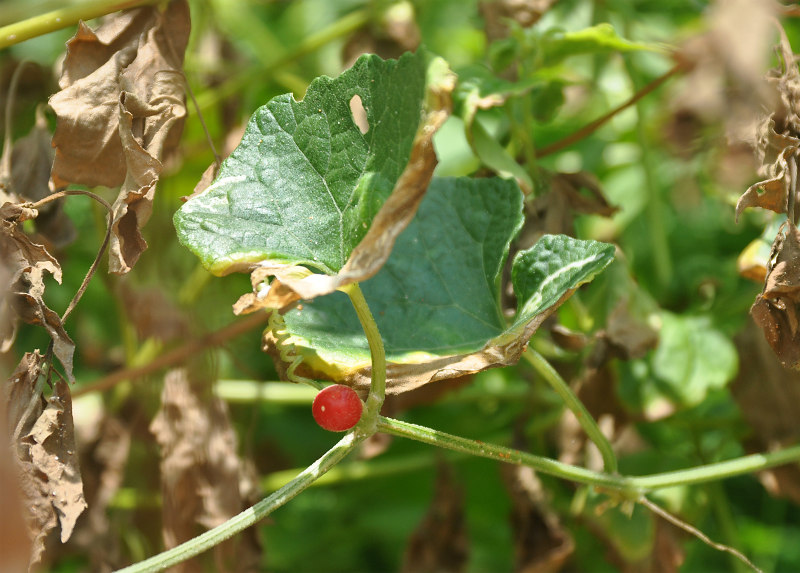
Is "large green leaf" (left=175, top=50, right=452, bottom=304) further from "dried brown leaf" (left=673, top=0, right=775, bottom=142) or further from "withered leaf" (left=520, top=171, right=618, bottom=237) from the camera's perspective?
"withered leaf" (left=520, top=171, right=618, bottom=237)

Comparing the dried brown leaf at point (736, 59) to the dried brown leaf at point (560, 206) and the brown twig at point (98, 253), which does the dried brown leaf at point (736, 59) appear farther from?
the brown twig at point (98, 253)

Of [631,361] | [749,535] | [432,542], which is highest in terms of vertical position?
[631,361]

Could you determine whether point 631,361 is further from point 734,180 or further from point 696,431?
point 734,180

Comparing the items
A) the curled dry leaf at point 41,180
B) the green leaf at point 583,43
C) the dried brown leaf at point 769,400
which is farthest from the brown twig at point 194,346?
the dried brown leaf at point 769,400

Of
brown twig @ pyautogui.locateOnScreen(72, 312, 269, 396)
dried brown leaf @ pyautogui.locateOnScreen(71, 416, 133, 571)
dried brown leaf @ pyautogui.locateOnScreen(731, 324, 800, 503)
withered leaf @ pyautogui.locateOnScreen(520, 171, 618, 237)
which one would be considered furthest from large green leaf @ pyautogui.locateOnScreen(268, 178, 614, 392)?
dried brown leaf @ pyautogui.locateOnScreen(71, 416, 133, 571)

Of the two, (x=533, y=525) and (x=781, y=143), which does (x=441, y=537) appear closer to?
(x=533, y=525)

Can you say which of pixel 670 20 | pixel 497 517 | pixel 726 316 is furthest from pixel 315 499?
pixel 670 20
